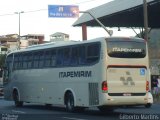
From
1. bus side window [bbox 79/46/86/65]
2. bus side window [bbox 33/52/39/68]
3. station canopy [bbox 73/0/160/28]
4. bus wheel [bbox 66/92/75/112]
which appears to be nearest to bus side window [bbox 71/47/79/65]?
bus side window [bbox 79/46/86/65]

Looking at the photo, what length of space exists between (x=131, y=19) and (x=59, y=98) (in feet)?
111

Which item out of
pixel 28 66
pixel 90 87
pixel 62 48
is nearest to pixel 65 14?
pixel 28 66

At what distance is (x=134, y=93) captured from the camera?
2266 centimetres

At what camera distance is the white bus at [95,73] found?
2228 cm

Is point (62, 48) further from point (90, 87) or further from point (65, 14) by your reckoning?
point (65, 14)

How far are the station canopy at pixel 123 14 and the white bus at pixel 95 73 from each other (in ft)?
65.7

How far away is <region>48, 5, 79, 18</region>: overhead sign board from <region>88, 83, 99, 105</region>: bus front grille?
58.5ft

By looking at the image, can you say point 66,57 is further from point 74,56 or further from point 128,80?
point 128,80

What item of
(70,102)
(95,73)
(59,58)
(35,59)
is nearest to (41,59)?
(35,59)

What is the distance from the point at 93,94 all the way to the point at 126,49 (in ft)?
7.71

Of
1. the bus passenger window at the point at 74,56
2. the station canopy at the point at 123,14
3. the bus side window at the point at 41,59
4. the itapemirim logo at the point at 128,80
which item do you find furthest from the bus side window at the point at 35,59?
the station canopy at the point at 123,14

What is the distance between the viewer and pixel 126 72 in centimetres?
2256

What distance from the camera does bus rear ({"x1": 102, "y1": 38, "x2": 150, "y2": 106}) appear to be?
2225 centimetres

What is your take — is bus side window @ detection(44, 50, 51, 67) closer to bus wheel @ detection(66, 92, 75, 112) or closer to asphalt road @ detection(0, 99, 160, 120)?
bus wheel @ detection(66, 92, 75, 112)
